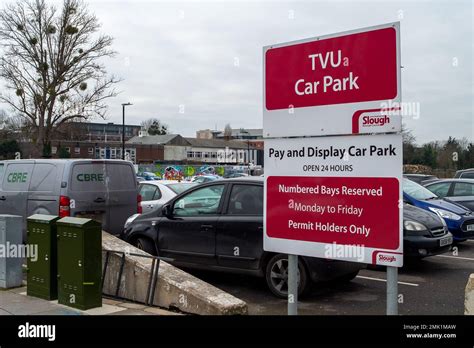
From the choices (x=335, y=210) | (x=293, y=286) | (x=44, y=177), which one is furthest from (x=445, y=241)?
(x=44, y=177)

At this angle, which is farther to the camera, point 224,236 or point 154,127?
point 154,127

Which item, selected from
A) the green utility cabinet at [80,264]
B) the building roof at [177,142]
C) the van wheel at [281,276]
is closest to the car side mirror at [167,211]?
the van wheel at [281,276]

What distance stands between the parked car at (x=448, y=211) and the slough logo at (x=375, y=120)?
798 cm

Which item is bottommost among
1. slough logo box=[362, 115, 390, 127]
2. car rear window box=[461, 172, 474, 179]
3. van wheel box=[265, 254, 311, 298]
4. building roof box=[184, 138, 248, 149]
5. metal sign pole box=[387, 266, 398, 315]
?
van wheel box=[265, 254, 311, 298]

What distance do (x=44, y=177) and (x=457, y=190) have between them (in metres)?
10.1

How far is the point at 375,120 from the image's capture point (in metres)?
3.50

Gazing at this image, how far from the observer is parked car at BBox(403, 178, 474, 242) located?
1068cm

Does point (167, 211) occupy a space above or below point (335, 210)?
below

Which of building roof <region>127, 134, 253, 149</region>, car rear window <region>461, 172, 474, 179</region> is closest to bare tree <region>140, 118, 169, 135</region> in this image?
building roof <region>127, 134, 253, 149</region>

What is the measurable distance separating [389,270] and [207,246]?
4528 mm

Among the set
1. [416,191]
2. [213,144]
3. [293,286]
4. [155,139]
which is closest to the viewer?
[293,286]

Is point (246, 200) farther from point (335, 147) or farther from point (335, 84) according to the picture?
point (335, 84)

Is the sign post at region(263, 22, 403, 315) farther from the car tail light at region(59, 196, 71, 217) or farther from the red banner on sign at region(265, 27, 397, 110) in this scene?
the car tail light at region(59, 196, 71, 217)
